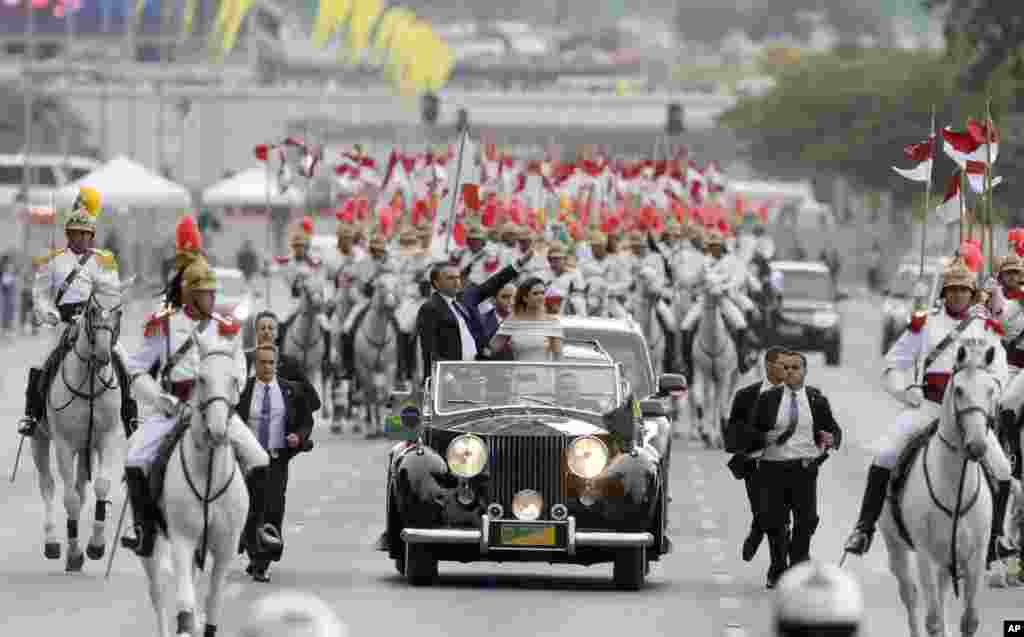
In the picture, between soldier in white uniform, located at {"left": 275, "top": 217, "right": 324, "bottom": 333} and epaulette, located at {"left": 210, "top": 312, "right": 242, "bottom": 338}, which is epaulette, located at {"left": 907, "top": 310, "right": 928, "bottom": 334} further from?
soldier in white uniform, located at {"left": 275, "top": 217, "right": 324, "bottom": 333}

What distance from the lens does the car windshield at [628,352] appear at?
22984 millimetres

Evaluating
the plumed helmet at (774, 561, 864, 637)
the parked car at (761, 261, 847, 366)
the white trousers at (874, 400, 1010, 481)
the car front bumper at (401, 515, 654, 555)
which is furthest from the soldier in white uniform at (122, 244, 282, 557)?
the parked car at (761, 261, 847, 366)

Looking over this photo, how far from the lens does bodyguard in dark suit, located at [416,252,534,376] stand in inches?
841

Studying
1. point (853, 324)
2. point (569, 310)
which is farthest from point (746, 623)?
point (853, 324)

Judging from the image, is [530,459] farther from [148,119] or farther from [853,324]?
[148,119]

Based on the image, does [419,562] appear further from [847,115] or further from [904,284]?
[847,115]

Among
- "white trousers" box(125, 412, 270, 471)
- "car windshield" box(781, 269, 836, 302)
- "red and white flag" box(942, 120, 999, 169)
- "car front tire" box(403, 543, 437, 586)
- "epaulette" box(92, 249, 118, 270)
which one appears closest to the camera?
"white trousers" box(125, 412, 270, 471)

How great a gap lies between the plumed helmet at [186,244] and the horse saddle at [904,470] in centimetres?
355

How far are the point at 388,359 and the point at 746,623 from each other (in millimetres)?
15820

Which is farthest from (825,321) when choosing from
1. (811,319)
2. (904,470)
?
(904,470)

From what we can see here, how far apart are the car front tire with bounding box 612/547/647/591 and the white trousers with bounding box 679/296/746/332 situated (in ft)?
44.6

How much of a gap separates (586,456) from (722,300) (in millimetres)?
14248

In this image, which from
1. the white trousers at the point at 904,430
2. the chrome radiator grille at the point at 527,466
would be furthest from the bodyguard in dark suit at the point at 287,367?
the white trousers at the point at 904,430

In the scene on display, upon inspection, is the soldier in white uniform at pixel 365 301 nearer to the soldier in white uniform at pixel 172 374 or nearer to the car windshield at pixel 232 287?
the car windshield at pixel 232 287
